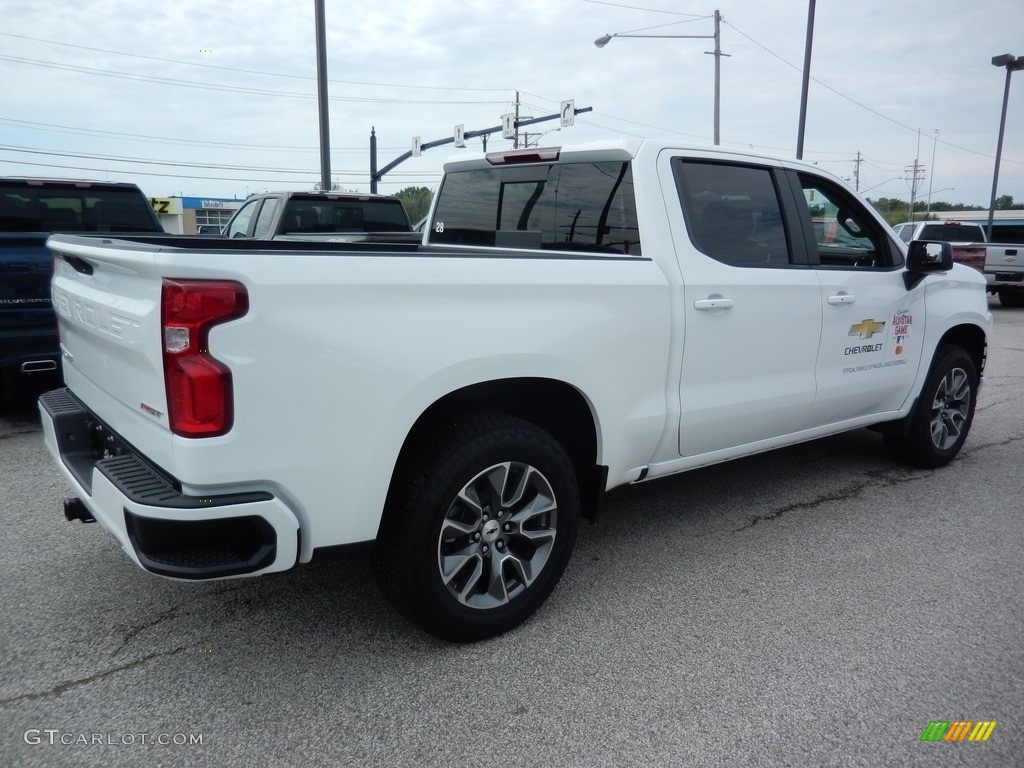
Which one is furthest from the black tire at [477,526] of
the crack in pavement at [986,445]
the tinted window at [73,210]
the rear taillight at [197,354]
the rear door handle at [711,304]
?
the tinted window at [73,210]

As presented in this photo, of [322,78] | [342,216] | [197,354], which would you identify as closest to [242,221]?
[342,216]

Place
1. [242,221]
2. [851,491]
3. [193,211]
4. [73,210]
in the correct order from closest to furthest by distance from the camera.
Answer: [851,491] → [73,210] → [242,221] → [193,211]

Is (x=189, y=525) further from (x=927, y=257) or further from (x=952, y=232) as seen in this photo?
(x=952, y=232)

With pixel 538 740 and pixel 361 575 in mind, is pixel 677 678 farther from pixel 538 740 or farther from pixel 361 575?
pixel 361 575

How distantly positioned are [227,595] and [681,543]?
215 cm

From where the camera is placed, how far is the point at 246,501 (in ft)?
7.57

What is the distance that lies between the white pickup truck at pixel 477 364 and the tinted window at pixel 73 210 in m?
3.95

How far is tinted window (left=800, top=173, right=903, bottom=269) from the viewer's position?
167 inches

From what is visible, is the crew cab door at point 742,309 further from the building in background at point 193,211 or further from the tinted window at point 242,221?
the building in background at point 193,211

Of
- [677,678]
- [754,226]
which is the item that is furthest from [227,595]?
[754,226]

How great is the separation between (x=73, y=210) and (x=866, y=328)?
632 centimetres

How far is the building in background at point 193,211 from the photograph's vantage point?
62.2 metres

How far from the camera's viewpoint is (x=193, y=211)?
72750 millimetres

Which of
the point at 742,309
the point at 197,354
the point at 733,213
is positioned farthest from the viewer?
the point at 733,213
